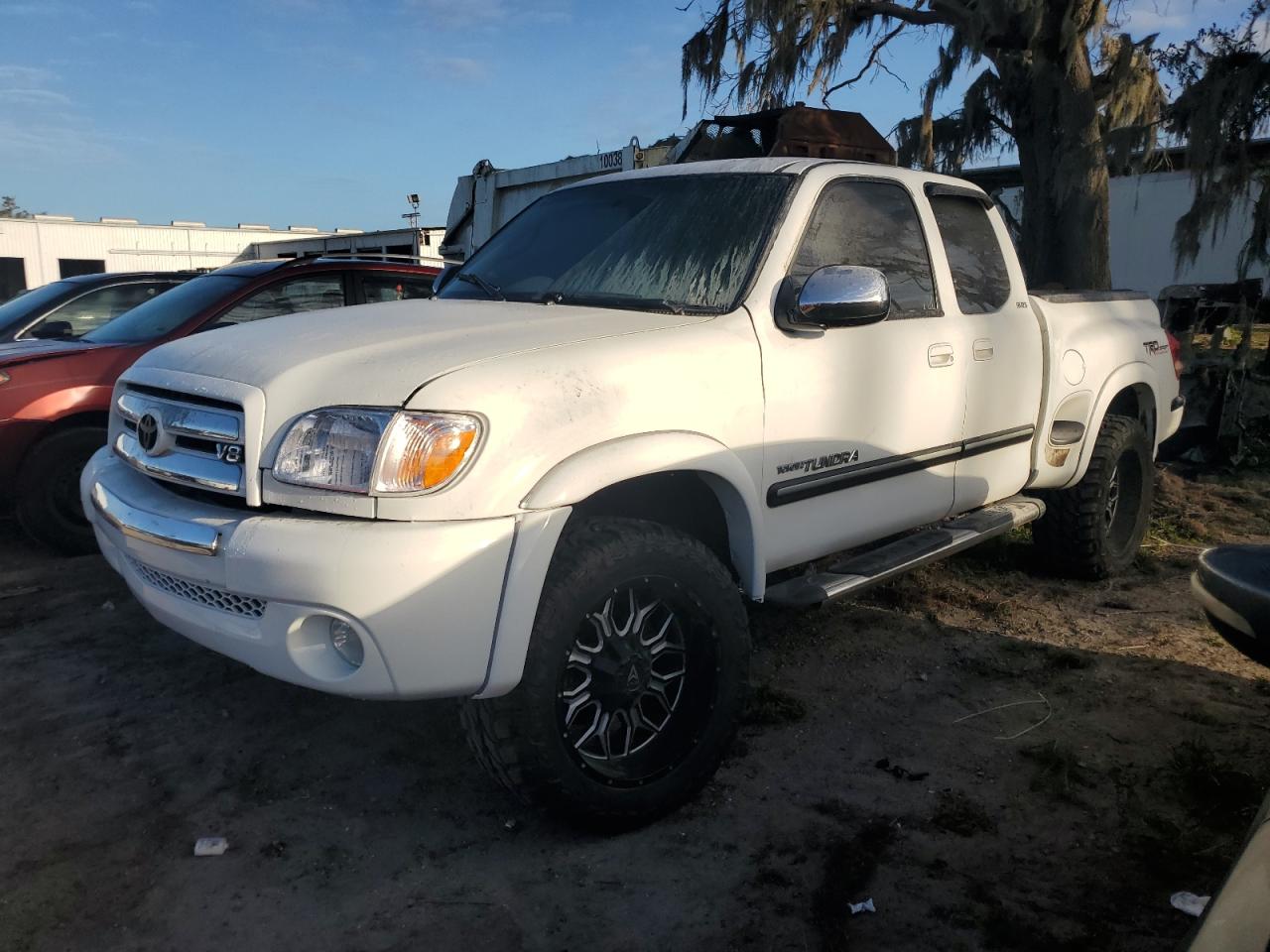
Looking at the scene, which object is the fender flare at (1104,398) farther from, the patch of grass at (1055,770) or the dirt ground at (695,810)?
the patch of grass at (1055,770)

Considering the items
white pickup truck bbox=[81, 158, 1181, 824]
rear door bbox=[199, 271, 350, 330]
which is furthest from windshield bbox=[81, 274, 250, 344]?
white pickup truck bbox=[81, 158, 1181, 824]

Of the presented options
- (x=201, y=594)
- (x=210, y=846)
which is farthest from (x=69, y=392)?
(x=210, y=846)

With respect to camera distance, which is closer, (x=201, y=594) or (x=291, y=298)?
(x=201, y=594)

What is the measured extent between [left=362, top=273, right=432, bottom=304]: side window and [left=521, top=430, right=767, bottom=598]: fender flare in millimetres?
3951

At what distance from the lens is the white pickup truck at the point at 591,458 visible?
2395 millimetres

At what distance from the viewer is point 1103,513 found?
4895mm

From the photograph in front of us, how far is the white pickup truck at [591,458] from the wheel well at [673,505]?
13 mm

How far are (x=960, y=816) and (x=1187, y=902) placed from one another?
0.61m

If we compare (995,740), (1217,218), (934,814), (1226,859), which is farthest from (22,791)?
(1217,218)

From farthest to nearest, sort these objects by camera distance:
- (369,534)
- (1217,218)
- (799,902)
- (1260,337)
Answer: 1. (1260,337)
2. (1217,218)
3. (799,902)
4. (369,534)

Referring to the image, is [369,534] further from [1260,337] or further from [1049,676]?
[1260,337]

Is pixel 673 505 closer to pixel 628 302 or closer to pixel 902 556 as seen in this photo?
pixel 628 302

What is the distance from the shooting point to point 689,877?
262 centimetres

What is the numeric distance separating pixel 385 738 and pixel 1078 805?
87.6 inches
